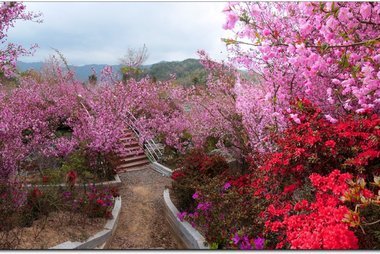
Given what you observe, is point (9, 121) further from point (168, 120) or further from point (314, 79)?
point (168, 120)

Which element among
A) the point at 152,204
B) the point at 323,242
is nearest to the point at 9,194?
the point at 152,204

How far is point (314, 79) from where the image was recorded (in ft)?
16.9

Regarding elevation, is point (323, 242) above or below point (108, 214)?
above

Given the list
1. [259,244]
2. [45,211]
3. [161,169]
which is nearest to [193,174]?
[45,211]

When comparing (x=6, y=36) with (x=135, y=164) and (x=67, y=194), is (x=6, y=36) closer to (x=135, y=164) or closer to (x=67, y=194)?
(x=67, y=194)

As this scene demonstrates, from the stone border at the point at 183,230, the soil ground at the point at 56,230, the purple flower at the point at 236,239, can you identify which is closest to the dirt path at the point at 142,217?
the stone border at the point at 183,230

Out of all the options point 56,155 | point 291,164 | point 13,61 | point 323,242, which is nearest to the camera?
point 323,242

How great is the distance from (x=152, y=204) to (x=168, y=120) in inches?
210

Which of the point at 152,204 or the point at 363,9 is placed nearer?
the point at 363,9

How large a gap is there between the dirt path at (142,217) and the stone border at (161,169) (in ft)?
0.93

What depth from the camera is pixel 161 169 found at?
423 inches

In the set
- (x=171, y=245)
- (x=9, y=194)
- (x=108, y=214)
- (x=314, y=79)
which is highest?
(x=314, y=79)

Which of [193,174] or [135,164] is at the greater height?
[193,174]

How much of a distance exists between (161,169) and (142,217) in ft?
12.1
